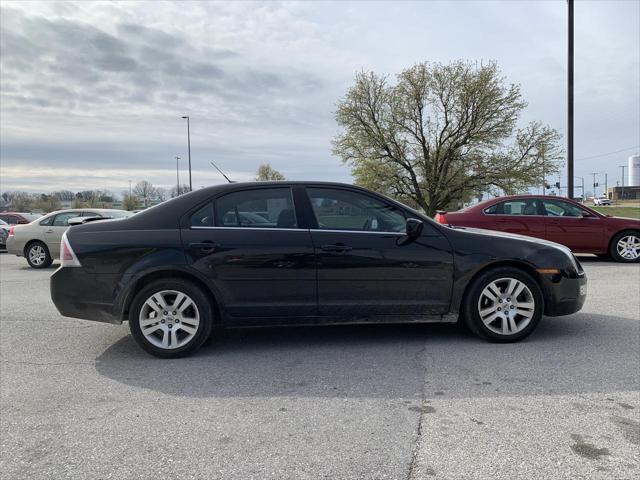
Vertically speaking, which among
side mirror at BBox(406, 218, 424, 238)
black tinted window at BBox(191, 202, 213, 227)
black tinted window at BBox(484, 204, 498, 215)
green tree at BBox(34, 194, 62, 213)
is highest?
green tree at BBox(34, 194, 62, 213)

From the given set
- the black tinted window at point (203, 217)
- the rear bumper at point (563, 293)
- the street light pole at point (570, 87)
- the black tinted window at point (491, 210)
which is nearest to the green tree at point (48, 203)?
the street light pole at point (570, 87)

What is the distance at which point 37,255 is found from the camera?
12.0 metres

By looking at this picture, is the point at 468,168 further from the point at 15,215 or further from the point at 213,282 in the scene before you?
the point at 213,282

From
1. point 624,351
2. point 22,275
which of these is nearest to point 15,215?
point 22,275

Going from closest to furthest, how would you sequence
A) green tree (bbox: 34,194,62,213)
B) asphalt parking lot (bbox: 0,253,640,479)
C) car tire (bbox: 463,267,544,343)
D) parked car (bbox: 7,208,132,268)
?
1. asphalt parking lot (bbox: 0,253,640,479)
2. car tire (bbox: 463,267,544,343)
3. parked car (bbox: 7,208,132,268)
4. green tree (bbox: 34,194,62,213)

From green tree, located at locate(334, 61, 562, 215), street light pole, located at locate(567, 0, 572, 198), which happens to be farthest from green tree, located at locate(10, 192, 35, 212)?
street light pole, located at locate(567, 0, 572, 198)

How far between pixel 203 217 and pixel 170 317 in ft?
3.07

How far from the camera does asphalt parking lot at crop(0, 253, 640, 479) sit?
2.58m

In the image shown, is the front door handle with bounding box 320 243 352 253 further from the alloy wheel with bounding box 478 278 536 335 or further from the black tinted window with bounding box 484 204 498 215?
the black tinted window with bounding box 484 204 498 215

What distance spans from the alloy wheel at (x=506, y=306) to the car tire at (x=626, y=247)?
7.54 metres

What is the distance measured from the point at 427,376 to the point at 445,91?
95.4 ft

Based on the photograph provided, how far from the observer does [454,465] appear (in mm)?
2539

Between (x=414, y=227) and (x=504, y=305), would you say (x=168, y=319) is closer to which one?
(x=414, y=227)

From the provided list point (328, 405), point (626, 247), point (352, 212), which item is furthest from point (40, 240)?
point (626, 247)
